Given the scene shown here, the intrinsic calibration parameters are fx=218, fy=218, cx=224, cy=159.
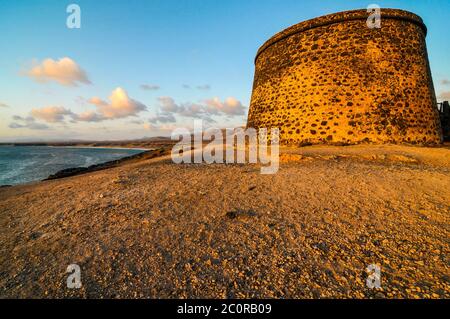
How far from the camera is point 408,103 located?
1005 cm

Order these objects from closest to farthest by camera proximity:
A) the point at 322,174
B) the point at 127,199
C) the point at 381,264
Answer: the point at 381,264
the point at 127,199
the point at 322,174

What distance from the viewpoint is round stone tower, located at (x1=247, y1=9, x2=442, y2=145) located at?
32.5ft

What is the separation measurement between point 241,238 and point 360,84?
34.1ft

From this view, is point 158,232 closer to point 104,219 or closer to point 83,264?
point 83,264

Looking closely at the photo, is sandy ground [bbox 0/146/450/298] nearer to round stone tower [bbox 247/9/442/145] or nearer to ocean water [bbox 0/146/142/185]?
round stone tower [bbox 247/9/442/145]

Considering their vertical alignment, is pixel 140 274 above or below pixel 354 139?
below

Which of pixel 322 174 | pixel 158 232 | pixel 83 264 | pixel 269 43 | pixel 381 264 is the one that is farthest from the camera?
pixel 269 43

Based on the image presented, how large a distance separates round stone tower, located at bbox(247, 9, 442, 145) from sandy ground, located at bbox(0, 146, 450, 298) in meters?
4.92

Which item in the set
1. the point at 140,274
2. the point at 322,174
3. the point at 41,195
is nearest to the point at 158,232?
the point at 140,274

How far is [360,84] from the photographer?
10141 millimetres

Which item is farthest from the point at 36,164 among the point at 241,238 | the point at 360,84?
the point at 360,84

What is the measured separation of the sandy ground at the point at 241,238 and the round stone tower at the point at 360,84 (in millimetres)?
4915
